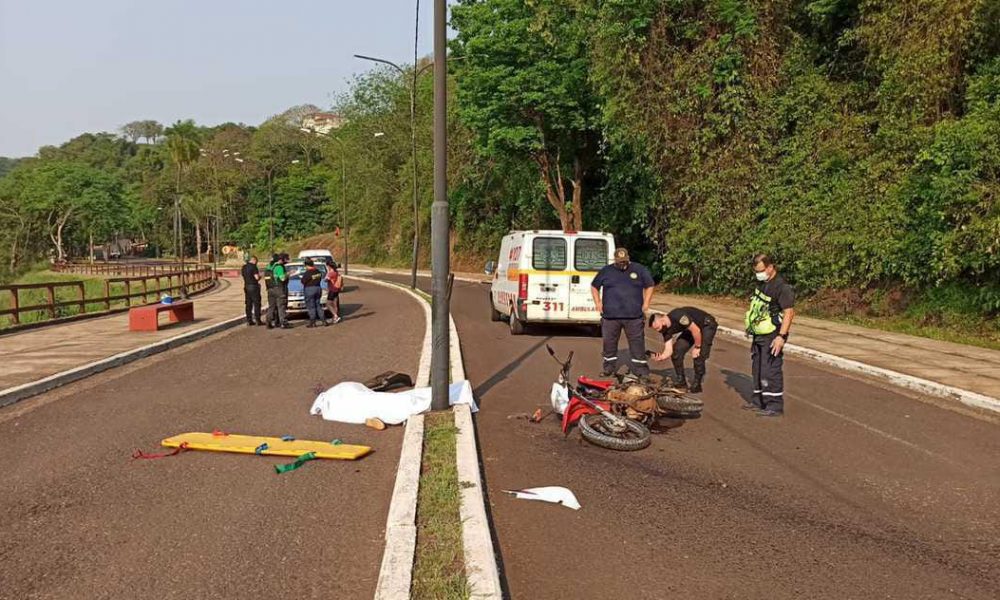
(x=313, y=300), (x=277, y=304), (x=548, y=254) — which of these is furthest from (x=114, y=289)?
(x=548, y=254)

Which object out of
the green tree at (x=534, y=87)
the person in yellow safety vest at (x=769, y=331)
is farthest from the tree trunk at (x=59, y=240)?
the person in yellow safety vest at (x=769, y=331)

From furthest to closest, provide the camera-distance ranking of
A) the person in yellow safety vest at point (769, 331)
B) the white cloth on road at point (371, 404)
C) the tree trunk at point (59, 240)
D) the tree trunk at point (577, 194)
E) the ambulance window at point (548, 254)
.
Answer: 1. the tree trunk at point (59, 240)
2. the tree trunk at point (577, 194)
3. the ambulance window at point (548, 254)
4. the person in yellow safety vest at point (769, 331)
5. the white cloth on road at point (371, 404)

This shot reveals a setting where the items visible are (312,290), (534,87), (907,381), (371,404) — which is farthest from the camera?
(534,87)

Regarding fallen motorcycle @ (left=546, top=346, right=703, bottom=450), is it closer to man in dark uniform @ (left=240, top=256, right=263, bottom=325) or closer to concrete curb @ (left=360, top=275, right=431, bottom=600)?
concrete curb @ (left=360, top=275, right=431, bottom=600)

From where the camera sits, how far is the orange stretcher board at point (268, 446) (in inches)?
252

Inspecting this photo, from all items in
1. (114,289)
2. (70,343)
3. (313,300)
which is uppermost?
(313,300)

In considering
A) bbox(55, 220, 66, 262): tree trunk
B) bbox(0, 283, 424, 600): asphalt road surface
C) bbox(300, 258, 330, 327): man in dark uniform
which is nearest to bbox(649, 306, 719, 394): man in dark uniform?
bbox(0, 283, 424, 600): asphalt road surface

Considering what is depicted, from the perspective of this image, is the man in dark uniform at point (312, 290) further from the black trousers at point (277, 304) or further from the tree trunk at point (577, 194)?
the tree trunk at point (577, 194)

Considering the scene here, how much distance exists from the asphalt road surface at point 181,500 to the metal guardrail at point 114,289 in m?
9.76

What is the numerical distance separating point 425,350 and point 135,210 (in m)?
120

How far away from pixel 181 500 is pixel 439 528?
2.10 meters

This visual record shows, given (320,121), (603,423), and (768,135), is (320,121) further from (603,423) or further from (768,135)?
(603,423)

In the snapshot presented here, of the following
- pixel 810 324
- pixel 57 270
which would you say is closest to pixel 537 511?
pixel 810 324

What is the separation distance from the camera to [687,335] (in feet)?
29.7
